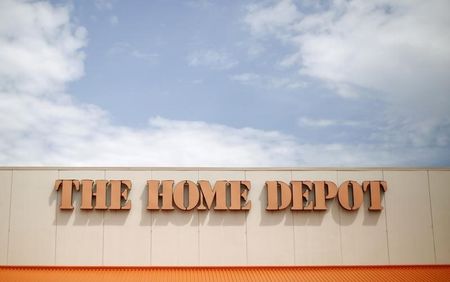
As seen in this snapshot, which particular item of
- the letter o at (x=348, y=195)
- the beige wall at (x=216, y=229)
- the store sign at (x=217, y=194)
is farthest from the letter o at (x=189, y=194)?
the letter o at (x=348, y=195)

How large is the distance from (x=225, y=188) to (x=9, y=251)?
971 cm

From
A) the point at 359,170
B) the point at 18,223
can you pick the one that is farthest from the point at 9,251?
the point at 359,170

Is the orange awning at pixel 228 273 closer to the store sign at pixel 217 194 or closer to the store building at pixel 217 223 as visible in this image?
the store building at pixel 217 223

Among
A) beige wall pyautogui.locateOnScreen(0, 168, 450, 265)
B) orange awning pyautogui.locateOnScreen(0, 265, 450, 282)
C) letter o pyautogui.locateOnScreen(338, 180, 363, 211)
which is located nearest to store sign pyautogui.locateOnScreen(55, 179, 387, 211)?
letter o pyautogui.locateOnScreen(338, 180, 363, 211)

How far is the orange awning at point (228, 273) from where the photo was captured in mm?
18812

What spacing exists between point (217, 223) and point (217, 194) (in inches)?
50.7

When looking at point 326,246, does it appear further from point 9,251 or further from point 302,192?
point 9,251

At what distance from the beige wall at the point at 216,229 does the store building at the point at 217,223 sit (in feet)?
0.14

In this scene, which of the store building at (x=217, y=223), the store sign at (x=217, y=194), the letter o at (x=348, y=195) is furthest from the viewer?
the letter o at (x=348, y=195)

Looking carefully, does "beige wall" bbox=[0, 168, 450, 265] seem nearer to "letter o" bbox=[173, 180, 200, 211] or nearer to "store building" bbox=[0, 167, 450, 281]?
"store building" bbox=[0, 167, 450, 281]

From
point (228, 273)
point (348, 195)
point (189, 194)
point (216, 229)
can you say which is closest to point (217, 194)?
point (189, 194)

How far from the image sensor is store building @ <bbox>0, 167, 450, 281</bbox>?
20.3 metres

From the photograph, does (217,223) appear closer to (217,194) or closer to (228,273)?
(217,194)

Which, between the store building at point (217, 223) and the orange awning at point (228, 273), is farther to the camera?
the store building at point (217, 223)
